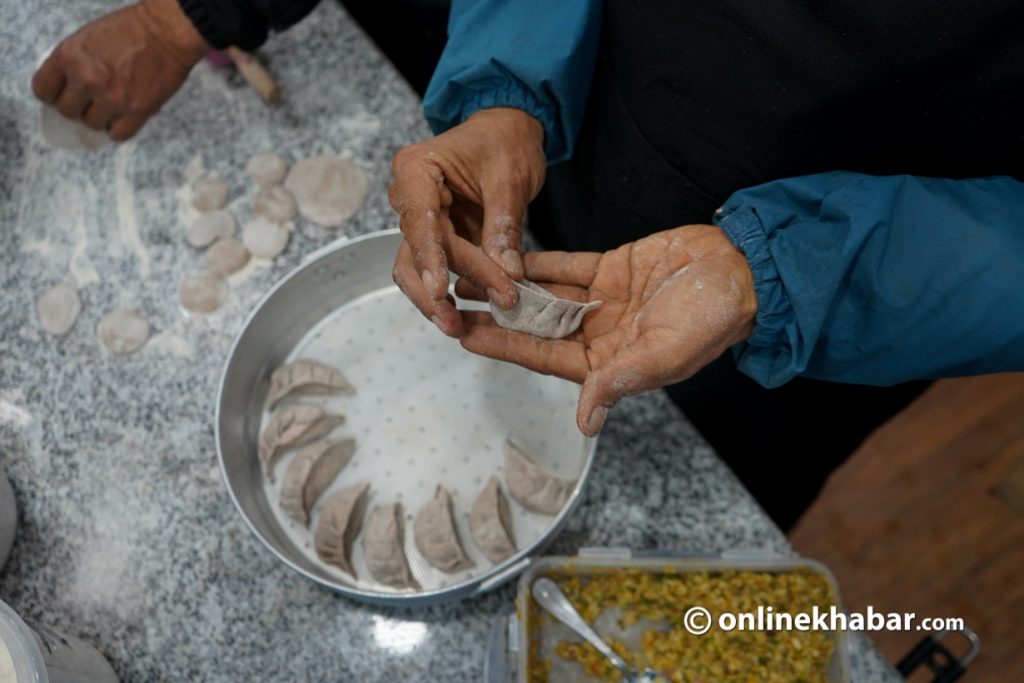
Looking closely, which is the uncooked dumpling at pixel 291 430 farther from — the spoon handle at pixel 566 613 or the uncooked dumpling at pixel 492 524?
the spoon handle at pixel 566 613

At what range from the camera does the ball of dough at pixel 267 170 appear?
137 centimetres

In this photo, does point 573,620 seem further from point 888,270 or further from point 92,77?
point 92,77

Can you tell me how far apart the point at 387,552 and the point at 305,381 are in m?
0.30

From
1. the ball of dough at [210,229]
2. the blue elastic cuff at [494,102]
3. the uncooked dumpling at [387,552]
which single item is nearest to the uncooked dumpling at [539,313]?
the blue elastic cuff at [494,102]

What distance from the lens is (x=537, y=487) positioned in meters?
1.06

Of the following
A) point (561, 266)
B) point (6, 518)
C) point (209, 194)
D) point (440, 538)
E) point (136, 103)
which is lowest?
point (6, 518)

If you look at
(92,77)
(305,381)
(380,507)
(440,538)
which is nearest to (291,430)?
(305,381)

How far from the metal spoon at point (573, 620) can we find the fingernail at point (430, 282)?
16.0 inches

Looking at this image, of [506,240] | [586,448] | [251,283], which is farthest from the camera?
[251,283]

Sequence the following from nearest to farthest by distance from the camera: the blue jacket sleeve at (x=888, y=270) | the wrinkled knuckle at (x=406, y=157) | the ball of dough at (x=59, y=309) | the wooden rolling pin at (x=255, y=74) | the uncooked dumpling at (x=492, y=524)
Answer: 1. the blue jacket sleeve at (x=888, y=270)
2. the wrinkled knuckle at (x=406, y=157)
3. the uncooked dumpling at (x=492, y=524)
4. the ball of dough at (x=59, y=309)
5. the wooden rolling pin at (x=255, y=74)

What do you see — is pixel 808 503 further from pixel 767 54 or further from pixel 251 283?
pixel 251 283

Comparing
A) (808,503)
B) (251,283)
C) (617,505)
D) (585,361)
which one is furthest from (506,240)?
(808,503)

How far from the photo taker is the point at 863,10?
2.52 feet

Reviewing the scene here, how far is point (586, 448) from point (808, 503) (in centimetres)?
78
